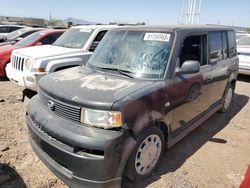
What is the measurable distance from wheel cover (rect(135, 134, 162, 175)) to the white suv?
3352 mm

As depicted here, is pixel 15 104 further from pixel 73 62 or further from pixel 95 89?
pixel 95 89

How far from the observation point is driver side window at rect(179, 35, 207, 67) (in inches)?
138

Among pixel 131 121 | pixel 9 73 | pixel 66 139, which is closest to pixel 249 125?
pixel 131 121

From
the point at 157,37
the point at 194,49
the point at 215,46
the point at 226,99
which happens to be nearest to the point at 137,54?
the point at 157,37

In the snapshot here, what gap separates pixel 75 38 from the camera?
22.9 ft

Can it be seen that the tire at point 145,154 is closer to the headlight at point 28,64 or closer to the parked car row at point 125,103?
the parked car row at point 125,103

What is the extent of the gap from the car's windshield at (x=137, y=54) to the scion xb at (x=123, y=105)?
0.5 inches

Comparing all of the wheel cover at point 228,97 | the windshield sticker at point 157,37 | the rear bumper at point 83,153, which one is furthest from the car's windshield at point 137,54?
the wheel cover at point 228,97

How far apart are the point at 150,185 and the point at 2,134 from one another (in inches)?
106

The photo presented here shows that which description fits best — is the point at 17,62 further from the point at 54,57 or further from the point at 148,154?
the point at 148,154

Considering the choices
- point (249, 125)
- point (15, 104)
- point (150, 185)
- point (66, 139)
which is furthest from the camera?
point (15, 104)

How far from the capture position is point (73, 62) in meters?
5.84

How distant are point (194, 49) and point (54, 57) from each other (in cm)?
337

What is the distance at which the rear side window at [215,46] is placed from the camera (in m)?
4.15
